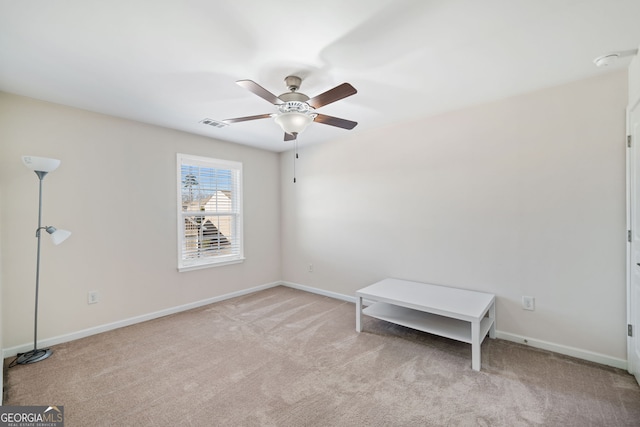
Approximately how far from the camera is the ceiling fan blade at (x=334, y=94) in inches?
71.4

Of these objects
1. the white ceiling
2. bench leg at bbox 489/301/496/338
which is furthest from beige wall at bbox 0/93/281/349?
bench leg at bbox 489/301/496/338

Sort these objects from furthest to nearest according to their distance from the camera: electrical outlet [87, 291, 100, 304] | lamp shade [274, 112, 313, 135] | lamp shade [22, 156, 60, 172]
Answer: electrical outlet [87, 291, 100, 304], lamp shade [22, 156, 60, 172], lamp shade [274, 112, 313, 135]

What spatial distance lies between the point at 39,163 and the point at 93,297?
146 cm

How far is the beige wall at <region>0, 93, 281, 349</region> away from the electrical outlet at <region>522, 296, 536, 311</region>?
12.2 ft

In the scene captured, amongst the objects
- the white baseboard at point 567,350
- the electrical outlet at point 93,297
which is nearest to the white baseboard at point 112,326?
the electrical outlet at point 93,297

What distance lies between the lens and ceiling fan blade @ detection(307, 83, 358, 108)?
1812 millimetres

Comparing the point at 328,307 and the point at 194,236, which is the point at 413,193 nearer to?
the point at 328,307

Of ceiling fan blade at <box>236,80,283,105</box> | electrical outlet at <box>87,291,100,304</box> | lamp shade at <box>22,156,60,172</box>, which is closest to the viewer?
ceiling fan blade at <box>236,80,283,105</box>

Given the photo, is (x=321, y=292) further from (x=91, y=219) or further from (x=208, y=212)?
(x=91, y=219)

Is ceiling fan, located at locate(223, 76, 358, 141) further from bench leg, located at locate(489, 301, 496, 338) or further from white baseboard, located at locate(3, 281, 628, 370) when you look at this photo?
white baseboard, located at locate(3, 281, 628, 370)

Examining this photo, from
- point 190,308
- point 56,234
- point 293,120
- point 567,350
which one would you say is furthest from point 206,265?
point 567,350

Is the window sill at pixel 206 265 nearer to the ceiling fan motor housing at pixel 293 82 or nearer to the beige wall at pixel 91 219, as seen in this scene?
the beige wall at pixel 91 219

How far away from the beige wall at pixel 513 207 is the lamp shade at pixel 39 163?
3.17 meters

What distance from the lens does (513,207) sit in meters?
2.71
